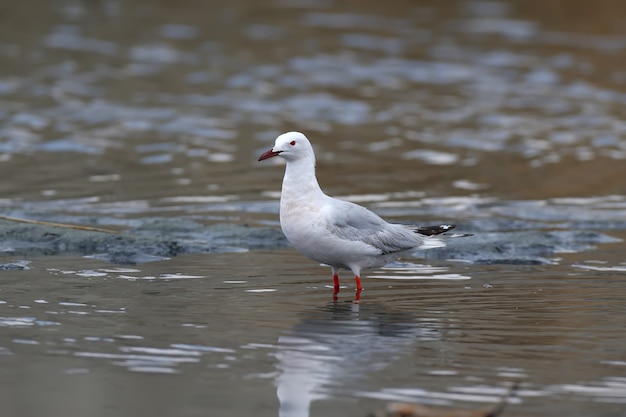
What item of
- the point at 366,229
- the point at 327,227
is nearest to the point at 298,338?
the point at 327,227

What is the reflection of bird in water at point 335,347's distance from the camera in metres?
6.09

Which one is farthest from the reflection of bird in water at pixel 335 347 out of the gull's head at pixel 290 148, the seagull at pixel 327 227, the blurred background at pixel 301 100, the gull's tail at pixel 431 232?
the blurred background at pixel 301 100

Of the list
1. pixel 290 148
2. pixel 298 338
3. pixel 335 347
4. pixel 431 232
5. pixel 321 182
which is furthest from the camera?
pixel 321 182

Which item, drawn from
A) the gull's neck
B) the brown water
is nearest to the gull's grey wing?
the gull's neck

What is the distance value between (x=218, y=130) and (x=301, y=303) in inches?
353

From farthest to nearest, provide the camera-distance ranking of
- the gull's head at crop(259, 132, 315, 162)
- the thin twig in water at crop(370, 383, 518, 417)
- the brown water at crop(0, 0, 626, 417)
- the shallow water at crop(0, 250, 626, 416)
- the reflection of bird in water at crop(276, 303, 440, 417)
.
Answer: the gull's head at crop(259, 132, 315, 162)
the brown water at crop(0, 0, 626, 417)
the reflection of bird in water at crop(276, 303, 440, 417)
the shallow water at crop(0, 250, 626, 416)
the thin twig in water at crop(370, 383, 518, 417)

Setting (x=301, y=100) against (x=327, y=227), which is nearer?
(x=327, y=227)

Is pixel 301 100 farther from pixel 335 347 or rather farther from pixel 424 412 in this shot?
pixel 424 412

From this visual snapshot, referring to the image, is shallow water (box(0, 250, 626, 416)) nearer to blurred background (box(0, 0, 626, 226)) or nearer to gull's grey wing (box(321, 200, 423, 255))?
gull's grey wing (box(321, 200, 423, 255))

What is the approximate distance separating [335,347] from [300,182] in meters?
1.84

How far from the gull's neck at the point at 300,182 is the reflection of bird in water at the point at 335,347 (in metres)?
0.83

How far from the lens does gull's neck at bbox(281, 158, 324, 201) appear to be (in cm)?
855

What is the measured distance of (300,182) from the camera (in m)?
8.59

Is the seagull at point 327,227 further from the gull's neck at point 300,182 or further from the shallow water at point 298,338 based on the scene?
the shallow water at point 298,338
